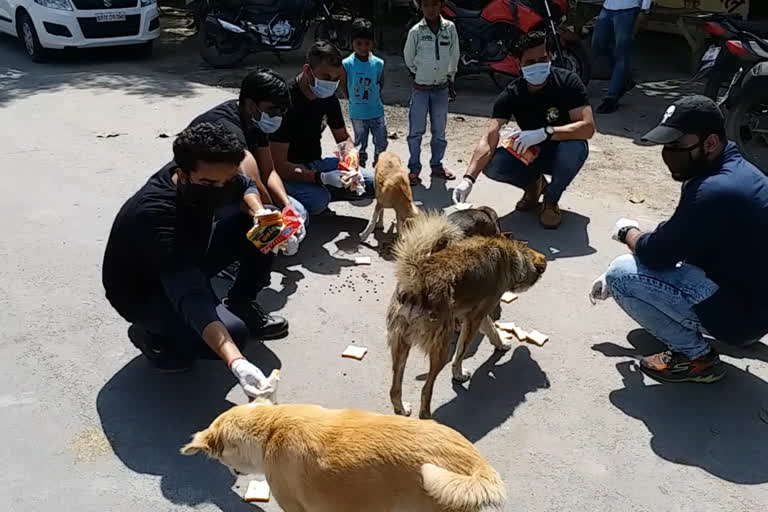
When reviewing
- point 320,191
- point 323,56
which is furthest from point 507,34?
point 320,191

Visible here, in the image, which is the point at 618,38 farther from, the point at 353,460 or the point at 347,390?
the point at 353,460

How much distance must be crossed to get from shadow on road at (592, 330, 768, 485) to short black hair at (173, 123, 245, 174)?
2.34 m

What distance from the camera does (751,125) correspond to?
7016 mm

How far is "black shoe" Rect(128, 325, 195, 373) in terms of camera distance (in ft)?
12.2

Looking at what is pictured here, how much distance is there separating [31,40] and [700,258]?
436 inches

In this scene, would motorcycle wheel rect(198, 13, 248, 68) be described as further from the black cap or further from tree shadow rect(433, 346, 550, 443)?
the black cap

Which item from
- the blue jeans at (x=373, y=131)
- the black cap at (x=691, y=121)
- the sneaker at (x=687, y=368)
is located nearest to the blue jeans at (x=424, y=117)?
the blue jeans at (x=373, y=131)

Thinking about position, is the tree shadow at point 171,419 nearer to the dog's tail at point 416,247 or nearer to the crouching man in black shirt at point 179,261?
the crouching man in black shirt at point 179,261

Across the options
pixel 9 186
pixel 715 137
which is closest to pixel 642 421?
pixel 715 137

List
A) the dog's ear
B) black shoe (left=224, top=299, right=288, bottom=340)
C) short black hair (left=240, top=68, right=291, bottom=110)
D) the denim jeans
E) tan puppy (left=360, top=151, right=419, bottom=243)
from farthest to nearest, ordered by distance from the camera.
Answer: tan puppy (left=360, top=151, right=419, bottom=243) → short black hair (left=240, top=68, right=291, bottom=110) → black shoe (left=224, top=299, right=288, bottom=340) → the denim jeans → the dog's ear

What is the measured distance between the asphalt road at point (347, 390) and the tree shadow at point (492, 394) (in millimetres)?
11

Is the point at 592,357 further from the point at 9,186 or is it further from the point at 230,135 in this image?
the point at 9,186

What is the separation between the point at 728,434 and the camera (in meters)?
3.55

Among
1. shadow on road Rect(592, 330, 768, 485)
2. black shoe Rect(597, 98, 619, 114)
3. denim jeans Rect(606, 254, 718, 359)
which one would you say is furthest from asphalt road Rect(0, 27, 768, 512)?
black shoe Rect(597, 98, 619, 114)
